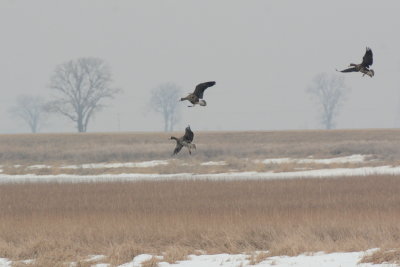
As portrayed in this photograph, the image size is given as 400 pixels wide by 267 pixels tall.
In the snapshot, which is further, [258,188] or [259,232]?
[258,188]

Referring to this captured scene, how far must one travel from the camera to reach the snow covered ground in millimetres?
14591

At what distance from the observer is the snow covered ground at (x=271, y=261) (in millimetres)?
14591

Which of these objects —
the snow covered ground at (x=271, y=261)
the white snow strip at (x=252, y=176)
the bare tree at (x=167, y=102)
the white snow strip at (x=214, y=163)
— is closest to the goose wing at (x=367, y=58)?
the snow covered ground at (x=271, y=261)

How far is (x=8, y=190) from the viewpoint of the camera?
102 ft

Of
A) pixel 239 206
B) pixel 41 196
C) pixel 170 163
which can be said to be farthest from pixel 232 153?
pixel 239 206

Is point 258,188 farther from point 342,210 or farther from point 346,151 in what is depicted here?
point 346,151

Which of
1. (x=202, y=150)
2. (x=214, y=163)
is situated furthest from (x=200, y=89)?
(x=202, y=150)

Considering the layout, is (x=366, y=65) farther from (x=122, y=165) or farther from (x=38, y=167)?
(x=38, y=167)

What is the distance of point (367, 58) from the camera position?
32.8ft

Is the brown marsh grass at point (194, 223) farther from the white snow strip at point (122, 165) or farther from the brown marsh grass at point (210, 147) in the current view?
the brown marsh grass at point (210, 147)

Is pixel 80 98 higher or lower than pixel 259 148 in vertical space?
higher

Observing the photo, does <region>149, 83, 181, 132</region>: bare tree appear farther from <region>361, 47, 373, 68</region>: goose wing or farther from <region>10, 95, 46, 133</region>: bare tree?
<region>361, 47, 373, 68</region>: goose wing

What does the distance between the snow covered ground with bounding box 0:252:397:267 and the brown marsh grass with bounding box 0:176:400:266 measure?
0.89ft

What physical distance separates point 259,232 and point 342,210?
4.74 m
